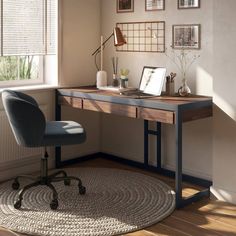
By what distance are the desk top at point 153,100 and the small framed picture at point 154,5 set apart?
88 cm

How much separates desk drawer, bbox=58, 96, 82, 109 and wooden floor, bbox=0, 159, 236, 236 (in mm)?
1400

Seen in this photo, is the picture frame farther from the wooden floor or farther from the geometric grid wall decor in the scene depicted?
the wooden floor

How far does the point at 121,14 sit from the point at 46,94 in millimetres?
1104

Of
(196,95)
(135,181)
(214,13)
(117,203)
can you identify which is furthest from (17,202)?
(214,13)

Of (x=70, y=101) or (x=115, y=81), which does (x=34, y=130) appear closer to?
(x=70, y=101)

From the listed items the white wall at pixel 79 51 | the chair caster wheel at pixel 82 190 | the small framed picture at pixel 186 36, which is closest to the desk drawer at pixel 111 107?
the white wall at pixel 79 51

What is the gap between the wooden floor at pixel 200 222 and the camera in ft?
9.94

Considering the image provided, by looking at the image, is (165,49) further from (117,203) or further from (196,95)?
(117,203)

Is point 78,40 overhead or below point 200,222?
overhead

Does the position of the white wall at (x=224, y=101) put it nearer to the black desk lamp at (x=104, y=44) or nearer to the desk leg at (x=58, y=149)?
the black desk lamp at (x=104, y=44)

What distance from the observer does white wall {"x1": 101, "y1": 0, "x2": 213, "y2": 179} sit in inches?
150

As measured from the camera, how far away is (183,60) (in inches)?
157

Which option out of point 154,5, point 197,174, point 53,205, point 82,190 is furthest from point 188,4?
point 53,205

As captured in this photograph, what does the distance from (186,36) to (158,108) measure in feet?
2.76
